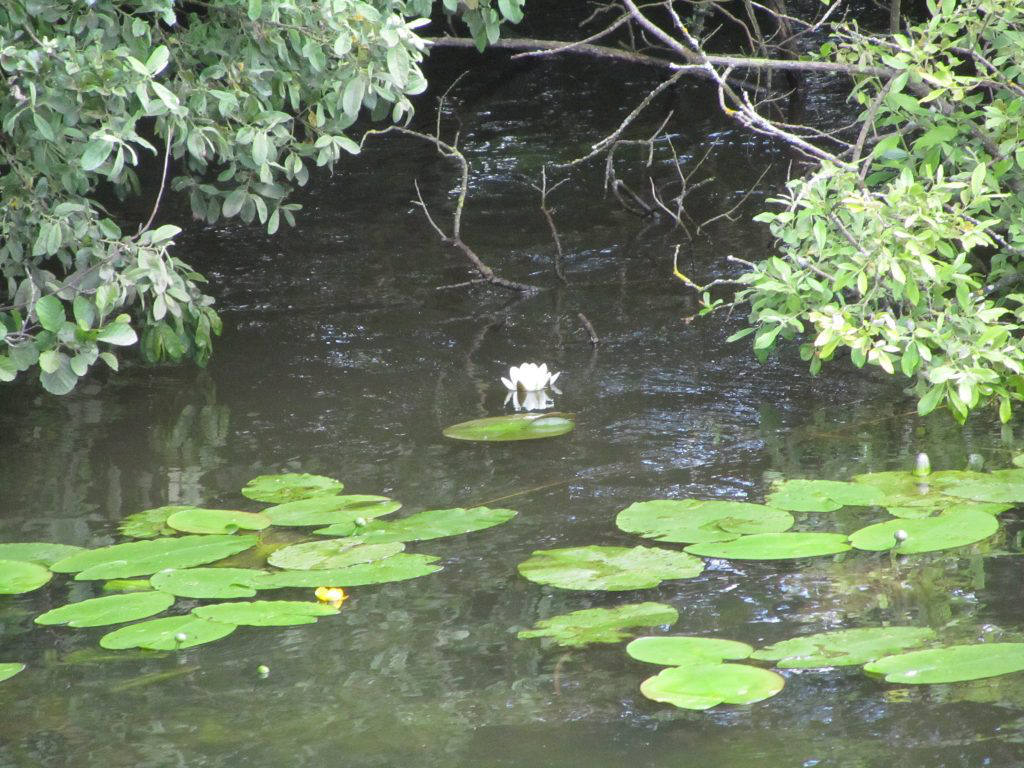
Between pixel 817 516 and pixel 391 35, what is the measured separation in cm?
173

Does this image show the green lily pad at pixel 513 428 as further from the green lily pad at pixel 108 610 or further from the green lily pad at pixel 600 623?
the green lily pad at pixel 108 610

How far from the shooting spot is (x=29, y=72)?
3170 mm

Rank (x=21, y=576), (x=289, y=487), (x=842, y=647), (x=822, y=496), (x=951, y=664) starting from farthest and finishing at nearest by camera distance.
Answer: (x=289, y=487), (x=822, y=496), (x=21, y=576), (x=842, y=647), (x=951, y=664)

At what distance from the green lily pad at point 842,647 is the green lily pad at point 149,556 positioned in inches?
50.9

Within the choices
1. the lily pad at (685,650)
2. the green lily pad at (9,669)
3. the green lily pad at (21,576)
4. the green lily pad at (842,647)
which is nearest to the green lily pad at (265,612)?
the green lily pad at (9,669)

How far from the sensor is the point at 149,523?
10.0 ft

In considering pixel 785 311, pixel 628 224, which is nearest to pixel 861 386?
pixel 785 311

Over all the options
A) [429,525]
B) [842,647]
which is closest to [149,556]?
[429,525]

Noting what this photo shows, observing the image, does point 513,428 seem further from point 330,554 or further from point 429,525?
point 330,554

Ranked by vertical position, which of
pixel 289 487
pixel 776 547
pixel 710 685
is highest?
pixel 289 487

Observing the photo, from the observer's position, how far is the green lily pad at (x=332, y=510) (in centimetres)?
296

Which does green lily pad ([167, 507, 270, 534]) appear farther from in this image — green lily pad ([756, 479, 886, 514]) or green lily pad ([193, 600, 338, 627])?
green lily pad ([756, 479, 886, 514])

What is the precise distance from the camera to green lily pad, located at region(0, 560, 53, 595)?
2664 mm

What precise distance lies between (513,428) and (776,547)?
1.20m
